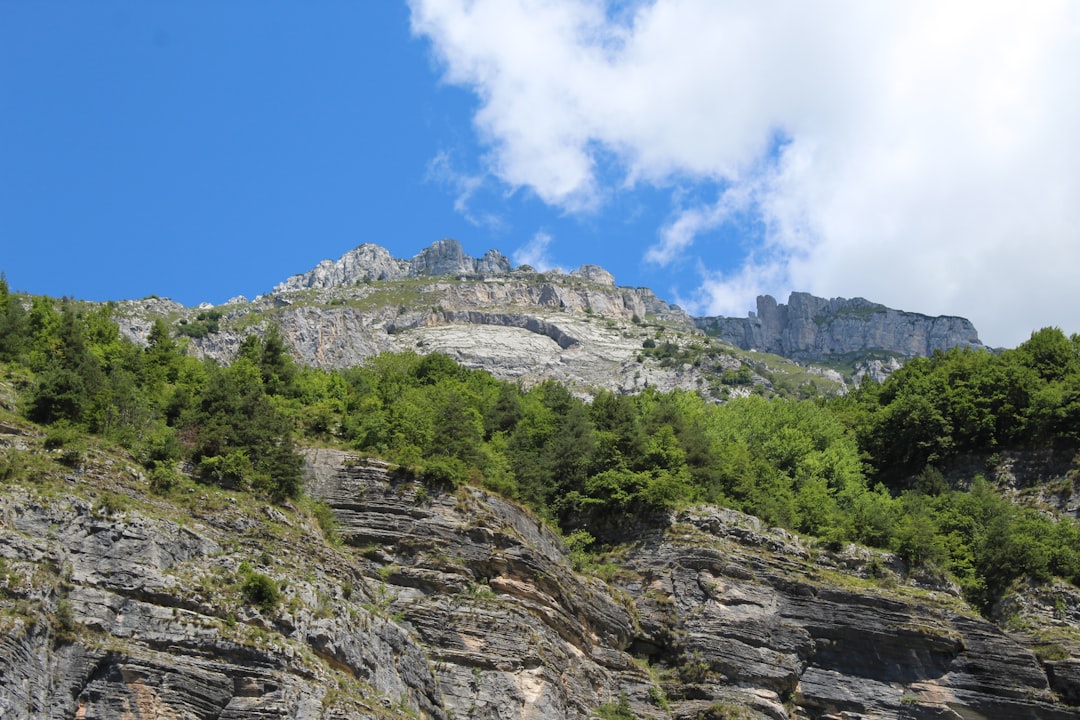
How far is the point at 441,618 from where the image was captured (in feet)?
139

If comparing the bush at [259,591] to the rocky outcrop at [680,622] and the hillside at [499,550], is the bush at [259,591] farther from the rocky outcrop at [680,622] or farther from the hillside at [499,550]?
the rocky outcrop at [680,622]

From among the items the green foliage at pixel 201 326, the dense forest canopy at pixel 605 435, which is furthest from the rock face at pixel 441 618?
the green foliage at pixel 201 326

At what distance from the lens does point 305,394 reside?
65000 mm

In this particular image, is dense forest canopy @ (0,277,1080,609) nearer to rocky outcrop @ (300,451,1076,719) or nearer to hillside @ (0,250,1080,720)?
hillside @ (0,250,1080,720)

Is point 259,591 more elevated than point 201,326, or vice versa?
point 201,326

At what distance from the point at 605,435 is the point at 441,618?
22752mm

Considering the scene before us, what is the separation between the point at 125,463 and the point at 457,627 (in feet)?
44.8

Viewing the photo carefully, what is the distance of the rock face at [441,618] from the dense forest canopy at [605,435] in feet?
7.99

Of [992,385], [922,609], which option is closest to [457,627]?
[922,609]

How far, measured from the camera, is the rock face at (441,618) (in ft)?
98.7

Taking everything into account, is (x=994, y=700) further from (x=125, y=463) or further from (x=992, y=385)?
(x=125, y=463)

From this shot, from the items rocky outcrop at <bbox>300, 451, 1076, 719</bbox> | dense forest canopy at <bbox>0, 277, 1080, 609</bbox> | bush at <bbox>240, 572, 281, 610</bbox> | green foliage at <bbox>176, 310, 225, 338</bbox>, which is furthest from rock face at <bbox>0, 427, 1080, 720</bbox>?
green foliage at <bbox>176, 310, 225, 338</bbox>

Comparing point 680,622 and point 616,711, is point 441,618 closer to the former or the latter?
point 616,711

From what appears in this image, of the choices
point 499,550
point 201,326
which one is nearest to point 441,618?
point 499,550
